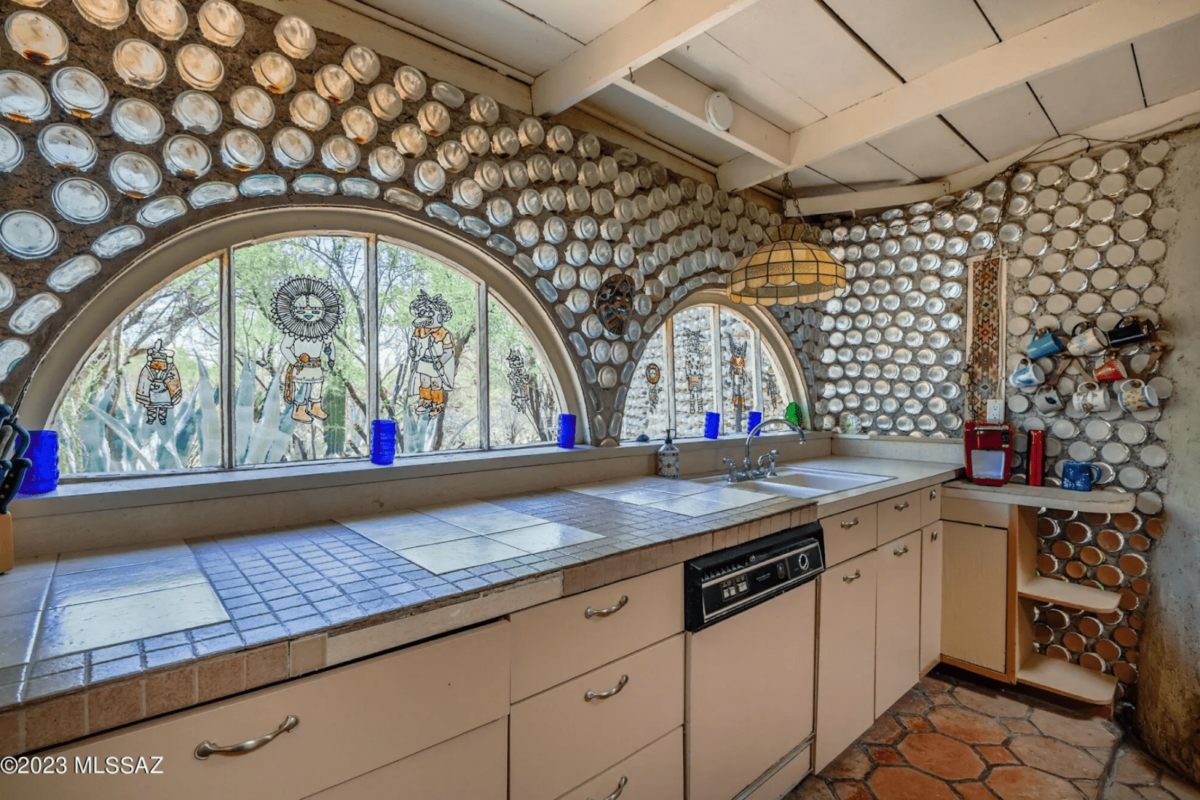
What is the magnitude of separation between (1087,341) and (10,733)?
3390mm

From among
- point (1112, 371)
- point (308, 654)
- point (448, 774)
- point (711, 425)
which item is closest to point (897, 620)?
point (711, 425)

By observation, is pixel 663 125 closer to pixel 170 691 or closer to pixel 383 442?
pixel 383 442

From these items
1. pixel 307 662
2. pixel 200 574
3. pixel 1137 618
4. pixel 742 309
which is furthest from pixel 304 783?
pixel 1137 618

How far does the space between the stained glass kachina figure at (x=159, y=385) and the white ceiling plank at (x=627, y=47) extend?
57.6 inches

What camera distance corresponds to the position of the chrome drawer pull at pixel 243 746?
805 mm

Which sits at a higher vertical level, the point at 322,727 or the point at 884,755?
the point at 322,727

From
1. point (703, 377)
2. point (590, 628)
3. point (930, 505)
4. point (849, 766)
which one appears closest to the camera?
point (590, 628)

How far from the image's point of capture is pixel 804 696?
1.87 m

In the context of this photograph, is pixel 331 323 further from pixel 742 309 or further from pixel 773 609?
pixel 742 309

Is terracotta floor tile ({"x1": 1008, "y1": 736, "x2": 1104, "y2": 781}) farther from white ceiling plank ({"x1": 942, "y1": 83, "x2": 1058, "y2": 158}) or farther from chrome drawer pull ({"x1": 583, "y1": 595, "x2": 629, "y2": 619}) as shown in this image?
white ceiling plank ({"x1": 942, "y1": 83, "x2": 1058, "y2": 158})

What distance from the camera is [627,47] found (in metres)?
1.77

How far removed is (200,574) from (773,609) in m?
1.49

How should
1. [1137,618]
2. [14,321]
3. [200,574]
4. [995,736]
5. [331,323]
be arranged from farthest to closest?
1. [1137,618]
2. [995,736]
3. [331,323]
4. [14,321]
5. [200,574]

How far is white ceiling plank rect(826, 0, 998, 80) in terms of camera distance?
174 centimetres
